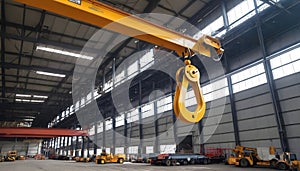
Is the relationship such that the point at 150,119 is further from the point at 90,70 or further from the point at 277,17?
the point at 277,17

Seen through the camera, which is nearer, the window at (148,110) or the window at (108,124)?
the window at (148,110)

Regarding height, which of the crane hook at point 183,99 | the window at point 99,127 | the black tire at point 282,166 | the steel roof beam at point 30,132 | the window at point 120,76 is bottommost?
the black tire at point 282,166

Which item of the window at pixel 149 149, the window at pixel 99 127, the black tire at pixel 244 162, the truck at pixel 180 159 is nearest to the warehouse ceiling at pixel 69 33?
the black tire at pixel 244 162

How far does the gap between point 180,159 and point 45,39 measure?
41.6ft

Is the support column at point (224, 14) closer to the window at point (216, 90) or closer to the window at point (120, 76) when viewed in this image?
the window at point (216, 90)

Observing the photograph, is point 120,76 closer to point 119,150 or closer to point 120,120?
point 120,120

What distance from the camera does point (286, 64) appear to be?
11.4m

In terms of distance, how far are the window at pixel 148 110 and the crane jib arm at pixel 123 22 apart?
1469cm

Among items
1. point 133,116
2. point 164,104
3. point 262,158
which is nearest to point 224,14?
point 164,104

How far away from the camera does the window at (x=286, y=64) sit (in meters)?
11.1

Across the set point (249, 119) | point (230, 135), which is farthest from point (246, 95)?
point (230, 135)

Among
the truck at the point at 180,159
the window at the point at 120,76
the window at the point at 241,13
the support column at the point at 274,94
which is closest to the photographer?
the support column at the point at 274,94

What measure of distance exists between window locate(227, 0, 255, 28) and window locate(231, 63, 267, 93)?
9.53ft

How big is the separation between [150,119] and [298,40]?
1337 centimetres
